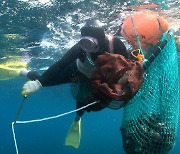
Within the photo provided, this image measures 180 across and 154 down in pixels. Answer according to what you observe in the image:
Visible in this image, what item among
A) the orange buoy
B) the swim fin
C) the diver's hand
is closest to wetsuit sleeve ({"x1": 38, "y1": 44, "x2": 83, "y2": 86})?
the diver's hand

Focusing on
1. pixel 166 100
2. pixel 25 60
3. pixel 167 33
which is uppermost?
pixel 167 33

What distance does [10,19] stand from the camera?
40.5 ft

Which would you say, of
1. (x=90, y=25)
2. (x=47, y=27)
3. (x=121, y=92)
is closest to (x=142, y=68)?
(x=121, y=92)

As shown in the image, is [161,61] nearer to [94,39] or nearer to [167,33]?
[167,33]

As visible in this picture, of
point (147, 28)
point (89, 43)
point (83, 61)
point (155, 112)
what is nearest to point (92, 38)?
point (89, 43)

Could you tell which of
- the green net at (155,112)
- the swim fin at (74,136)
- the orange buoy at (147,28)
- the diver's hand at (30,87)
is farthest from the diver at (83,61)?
the swim fin at (74,136)

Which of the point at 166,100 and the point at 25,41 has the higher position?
the point at 166,100

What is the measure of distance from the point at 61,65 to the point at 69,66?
561mm

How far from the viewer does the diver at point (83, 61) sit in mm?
4949

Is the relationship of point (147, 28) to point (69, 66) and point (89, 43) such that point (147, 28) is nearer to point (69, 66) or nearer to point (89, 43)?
point (89, 43)

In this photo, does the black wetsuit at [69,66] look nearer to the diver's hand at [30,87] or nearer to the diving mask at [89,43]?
the diving mask at [89,43]

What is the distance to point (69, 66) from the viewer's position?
21.4 ft

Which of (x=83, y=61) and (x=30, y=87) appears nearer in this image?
(x=30, y=87)

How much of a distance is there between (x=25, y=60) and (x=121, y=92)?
58.0 feet
